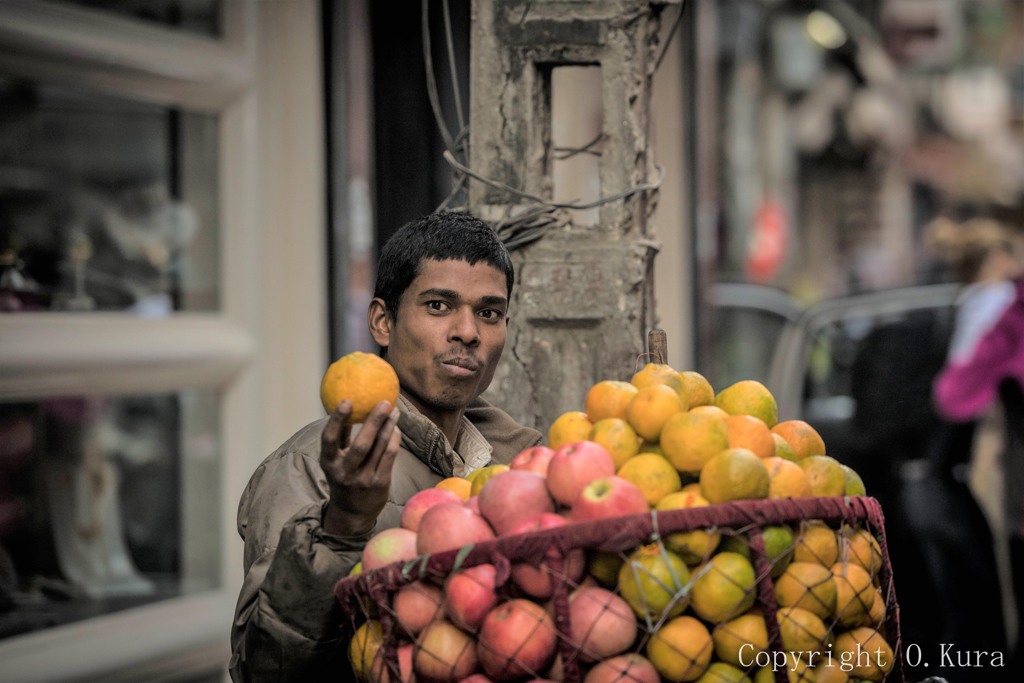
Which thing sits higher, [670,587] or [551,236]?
[551,236]

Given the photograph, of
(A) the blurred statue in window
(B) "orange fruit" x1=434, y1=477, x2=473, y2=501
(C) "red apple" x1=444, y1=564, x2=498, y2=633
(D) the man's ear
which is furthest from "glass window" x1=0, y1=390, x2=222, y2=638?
(C) "red apple" x1=444, y1=564, x2=498, y2=633

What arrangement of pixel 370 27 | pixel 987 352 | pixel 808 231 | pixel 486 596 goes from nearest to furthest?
1. pixel 486 596
2. pixel 370 27
3. pixel 987 352
4. pixel 808 231

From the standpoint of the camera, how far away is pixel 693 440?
6.54 feet

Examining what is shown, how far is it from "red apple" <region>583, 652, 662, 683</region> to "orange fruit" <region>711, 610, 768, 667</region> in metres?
0.13

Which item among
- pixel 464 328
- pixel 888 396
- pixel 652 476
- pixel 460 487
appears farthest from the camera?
pixel 888 396

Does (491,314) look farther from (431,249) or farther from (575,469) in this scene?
(575,469)

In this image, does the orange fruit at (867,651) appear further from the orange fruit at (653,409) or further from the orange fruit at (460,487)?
the orange fruit at (460,487)

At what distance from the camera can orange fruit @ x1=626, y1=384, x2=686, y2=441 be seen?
2082 millimetres

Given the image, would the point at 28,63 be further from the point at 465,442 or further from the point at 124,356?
the point at 465,442

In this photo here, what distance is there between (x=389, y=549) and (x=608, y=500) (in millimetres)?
381

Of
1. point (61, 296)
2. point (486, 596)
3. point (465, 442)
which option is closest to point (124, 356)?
point (61, 296)

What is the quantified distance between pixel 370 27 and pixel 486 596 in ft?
10.8

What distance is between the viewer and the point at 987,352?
5.72 m

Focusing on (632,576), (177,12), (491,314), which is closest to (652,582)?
(632,576)
